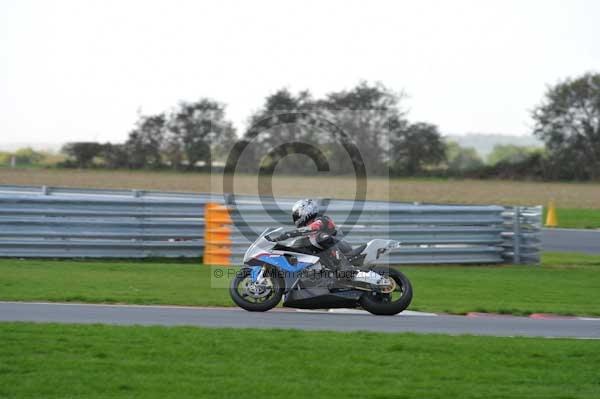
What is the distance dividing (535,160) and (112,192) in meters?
33.5

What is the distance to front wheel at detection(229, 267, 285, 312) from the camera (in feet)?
37.4

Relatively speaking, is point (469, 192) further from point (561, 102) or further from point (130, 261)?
point (130, 261)

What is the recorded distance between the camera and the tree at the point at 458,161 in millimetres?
50531

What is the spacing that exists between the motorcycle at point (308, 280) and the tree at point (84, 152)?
35.1 meters

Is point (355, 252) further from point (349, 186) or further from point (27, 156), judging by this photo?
point (27, 156)

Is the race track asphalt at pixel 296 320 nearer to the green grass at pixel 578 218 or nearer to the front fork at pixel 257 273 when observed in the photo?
the front fork at pixel 257 273

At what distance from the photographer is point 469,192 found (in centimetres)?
4219

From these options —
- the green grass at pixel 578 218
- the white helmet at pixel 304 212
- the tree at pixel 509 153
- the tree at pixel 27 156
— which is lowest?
the green grass at pixel 578 218

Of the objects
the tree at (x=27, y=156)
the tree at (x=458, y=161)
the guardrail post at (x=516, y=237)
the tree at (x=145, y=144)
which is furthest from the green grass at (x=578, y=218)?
the tree at (x=27, y=156)

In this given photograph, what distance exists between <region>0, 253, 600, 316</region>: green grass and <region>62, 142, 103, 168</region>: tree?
2951cm

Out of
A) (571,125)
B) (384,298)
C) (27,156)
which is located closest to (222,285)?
(384,298)

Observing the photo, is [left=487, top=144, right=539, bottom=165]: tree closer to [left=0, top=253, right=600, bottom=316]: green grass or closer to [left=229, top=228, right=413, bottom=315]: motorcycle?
[left=0, top=253, right=600, bottom=316]: green grass

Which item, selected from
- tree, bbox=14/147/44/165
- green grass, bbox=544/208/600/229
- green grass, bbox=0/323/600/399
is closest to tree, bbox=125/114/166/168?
tree, bbox=14/147/44/165

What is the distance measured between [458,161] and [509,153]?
1053 centimetres
